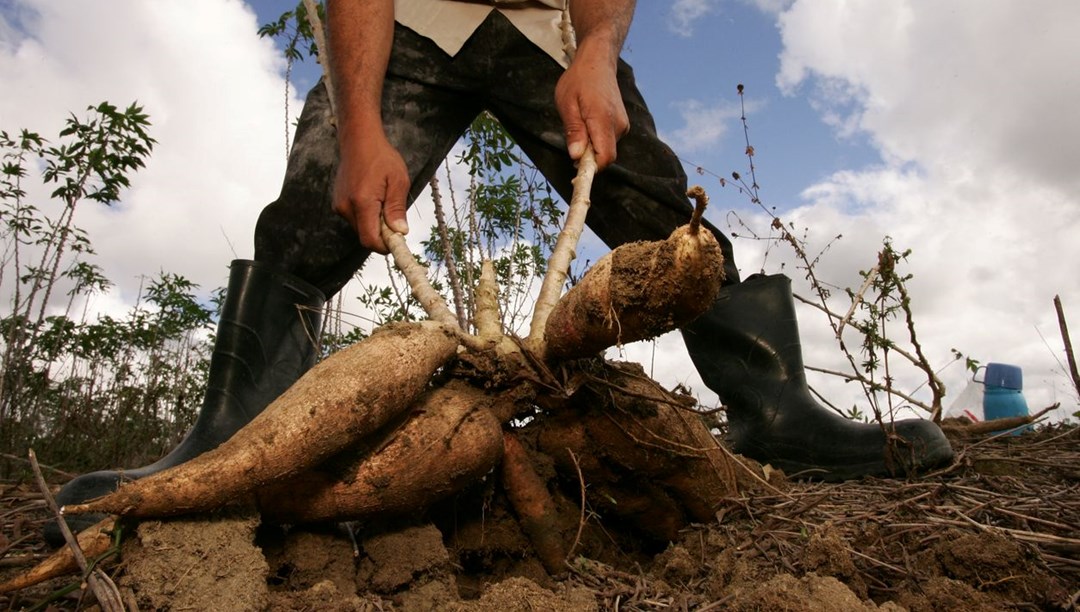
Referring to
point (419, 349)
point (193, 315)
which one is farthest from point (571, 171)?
point (193, 315)

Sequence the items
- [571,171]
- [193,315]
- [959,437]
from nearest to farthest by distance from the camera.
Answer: [571,171] < [959,437] < [193,315]

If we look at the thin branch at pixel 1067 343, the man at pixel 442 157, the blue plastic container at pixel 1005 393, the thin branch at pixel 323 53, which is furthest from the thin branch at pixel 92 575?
the blue plastic container at pixel 1005 393

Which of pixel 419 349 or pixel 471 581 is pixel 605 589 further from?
pixel 419 349

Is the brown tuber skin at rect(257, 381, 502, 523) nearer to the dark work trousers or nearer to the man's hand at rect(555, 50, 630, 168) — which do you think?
the man's hand at rect(555, 50, 630, 168)

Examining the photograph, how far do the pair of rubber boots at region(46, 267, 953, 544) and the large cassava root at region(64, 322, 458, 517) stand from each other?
29.8 inches

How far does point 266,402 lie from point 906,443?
2.07 metres

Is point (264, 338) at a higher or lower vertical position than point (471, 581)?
higher

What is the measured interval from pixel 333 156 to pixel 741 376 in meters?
1.67

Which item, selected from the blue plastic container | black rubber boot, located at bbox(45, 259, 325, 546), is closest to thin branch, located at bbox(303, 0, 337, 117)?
black rubber boot, located at bbox(45, 259, 325, 546)

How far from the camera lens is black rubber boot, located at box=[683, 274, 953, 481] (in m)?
2.12

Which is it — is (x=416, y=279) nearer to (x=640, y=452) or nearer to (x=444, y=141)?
(x=640, y=452)

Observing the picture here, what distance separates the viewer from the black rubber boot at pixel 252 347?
2051 mm

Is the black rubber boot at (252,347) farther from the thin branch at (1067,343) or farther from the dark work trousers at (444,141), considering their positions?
the thin branch at (1067,343)

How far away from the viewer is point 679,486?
174cm
